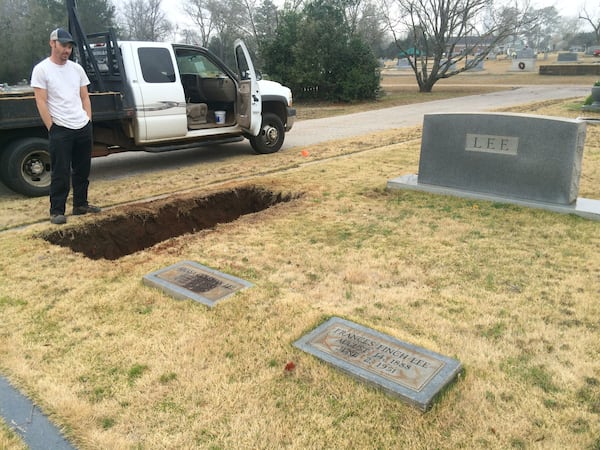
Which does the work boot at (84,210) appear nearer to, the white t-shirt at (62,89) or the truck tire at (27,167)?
the white t-shirt at (62,89)

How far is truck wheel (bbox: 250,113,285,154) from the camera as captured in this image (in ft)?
32.8

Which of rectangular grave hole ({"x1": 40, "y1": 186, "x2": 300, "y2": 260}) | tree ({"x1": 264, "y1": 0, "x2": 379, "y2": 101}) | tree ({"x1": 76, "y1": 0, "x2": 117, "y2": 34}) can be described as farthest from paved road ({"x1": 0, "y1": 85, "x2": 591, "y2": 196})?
tree ({"x1": 76, "y1": 0, "x2": 117, "y2": 34})

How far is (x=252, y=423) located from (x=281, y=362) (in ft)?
1.67

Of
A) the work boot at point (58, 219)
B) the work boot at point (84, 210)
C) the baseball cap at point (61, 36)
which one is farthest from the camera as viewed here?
the work boot at point (84, 210)

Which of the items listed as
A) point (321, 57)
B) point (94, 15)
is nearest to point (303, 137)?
point (321, 57)

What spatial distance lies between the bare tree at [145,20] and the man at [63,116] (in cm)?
6416

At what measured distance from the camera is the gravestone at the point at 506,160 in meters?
5.69

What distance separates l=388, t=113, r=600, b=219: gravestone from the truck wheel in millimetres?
3688

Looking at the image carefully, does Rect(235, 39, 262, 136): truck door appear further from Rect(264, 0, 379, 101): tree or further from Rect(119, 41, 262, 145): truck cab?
Rect(264, 0, 379, 101): tree

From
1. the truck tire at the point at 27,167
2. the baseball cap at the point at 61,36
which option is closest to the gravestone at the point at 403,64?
the truck tire at the point at 27,167

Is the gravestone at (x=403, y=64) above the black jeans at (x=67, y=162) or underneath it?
above

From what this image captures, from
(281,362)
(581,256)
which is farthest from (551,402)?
(581,256)

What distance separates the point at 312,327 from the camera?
3346mm

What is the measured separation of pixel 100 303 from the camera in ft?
12.4
